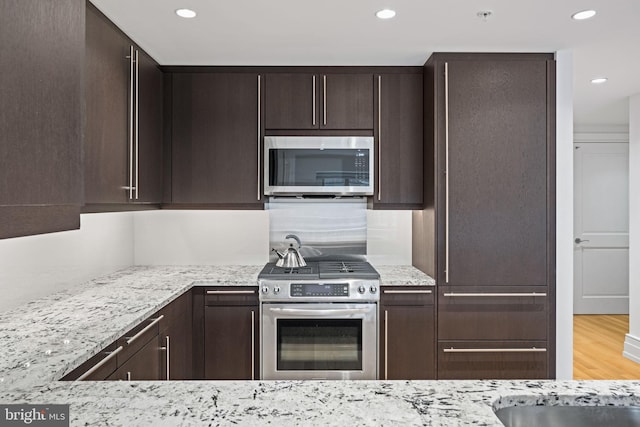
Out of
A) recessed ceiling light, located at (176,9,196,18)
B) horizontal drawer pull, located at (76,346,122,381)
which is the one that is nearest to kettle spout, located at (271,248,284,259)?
horizontal drawer pull, located at (76,346,122,381)

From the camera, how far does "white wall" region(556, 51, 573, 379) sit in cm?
291

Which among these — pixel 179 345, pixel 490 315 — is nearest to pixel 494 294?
pixel 490 315

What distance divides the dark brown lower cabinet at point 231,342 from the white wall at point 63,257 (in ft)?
2.68

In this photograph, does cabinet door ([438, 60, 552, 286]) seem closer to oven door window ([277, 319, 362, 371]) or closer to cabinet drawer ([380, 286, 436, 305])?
cabinet drawer ([380, 286, 436, 305])

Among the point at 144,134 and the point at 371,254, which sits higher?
the point at 144,134

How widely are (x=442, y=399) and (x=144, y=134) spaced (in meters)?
2.53

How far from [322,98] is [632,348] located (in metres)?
3.67

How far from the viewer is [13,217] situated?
2.20ft

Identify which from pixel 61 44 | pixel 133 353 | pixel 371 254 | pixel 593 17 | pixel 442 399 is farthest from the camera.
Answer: pixel 371 254

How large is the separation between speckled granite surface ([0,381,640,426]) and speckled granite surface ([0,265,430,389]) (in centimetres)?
32

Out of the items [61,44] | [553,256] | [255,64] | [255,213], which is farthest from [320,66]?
[61,44]

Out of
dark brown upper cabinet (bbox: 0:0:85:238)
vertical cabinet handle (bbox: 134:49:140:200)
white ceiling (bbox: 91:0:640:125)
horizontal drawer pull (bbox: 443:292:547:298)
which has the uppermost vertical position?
white ceiling (bbox: 91:0:640:125)

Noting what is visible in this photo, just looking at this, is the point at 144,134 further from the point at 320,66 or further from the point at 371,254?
the point at 371,254

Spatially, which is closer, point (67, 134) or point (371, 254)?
point (67, 134)
